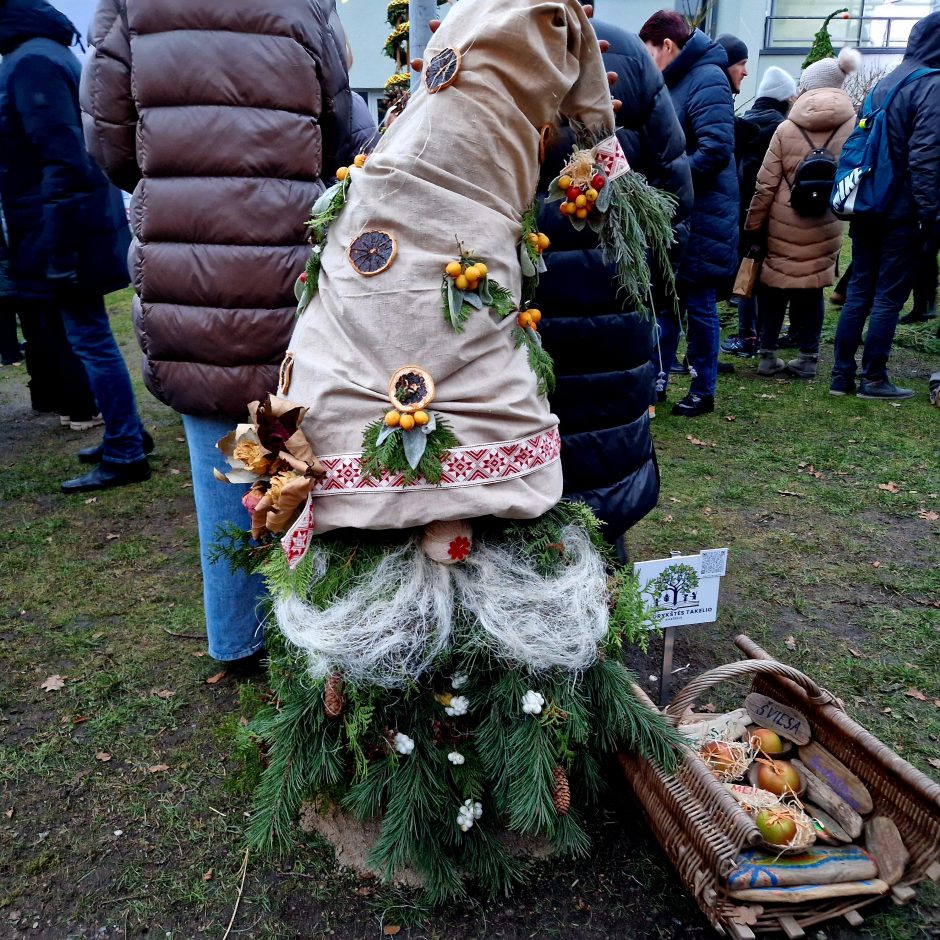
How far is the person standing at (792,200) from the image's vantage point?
18.4ft

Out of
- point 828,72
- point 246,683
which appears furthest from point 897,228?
point 246,683

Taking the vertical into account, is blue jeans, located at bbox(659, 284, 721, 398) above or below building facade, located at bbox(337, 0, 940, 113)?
below

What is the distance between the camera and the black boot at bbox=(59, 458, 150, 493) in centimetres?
434

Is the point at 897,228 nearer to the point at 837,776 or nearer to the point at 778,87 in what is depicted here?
the point at 778,87

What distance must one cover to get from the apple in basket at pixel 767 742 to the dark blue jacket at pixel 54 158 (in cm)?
344

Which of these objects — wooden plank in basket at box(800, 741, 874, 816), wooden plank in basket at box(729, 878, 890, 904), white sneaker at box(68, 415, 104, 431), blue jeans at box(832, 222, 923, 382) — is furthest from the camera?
white sneaker at box(68, 415, 104, 431)

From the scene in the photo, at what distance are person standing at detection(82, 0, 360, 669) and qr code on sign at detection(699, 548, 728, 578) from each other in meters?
1.34

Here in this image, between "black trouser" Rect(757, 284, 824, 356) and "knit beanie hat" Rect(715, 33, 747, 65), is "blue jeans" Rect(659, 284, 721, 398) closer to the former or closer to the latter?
"black trouser" Rect(757, 284, 824, 356)

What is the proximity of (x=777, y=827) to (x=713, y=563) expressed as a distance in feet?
2.37

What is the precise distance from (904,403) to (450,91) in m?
4.87

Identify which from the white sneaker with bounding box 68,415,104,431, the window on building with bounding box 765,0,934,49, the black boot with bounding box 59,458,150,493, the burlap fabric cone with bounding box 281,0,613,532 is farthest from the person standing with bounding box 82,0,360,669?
the window on building with bounding box 765,0,934,49

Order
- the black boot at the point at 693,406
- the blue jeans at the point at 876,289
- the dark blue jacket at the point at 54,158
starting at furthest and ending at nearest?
the black boot at the point at 693,406, the blue jeans at the point at 876,289, the dark blue jacket at the point at 54,158

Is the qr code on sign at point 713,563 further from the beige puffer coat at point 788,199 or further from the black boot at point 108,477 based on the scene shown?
the beige puffer coat at point 788,199

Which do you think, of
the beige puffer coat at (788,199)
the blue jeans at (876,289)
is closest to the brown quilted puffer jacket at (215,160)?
the blue jeans at (876,289)
